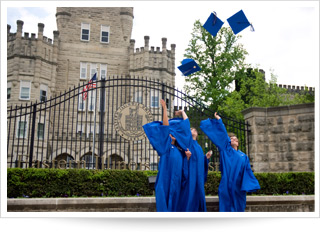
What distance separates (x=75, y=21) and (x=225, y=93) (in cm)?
1661

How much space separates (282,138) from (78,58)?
23373 mm

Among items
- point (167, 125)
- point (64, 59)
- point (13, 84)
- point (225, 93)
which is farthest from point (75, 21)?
point (167, 125)

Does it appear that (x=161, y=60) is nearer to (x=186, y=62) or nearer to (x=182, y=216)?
(x=186, y=62)

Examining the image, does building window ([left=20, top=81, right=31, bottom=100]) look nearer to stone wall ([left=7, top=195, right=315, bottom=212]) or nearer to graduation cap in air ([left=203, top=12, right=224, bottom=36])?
graduation cap in air ([left=203, top=12, right=224, bottom=36])

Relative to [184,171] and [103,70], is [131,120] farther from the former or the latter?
[103,70]

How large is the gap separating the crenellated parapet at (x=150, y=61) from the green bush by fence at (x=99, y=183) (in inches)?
835

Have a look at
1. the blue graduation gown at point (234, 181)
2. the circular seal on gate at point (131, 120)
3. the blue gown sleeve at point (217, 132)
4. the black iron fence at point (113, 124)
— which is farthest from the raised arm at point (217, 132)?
the circular seal on gate at point (131, 120)

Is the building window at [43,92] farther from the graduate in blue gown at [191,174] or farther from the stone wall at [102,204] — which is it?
the graduate in blue gown at [191,174]

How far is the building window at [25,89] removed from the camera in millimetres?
26688

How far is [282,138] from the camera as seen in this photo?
9.52m

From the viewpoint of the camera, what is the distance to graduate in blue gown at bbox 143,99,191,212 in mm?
5289

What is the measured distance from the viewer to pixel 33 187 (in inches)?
293

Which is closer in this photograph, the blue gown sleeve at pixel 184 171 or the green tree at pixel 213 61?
the blue gown sleeve at pixel 184 171

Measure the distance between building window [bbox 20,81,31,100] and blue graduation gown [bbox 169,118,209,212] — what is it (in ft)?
79.9
